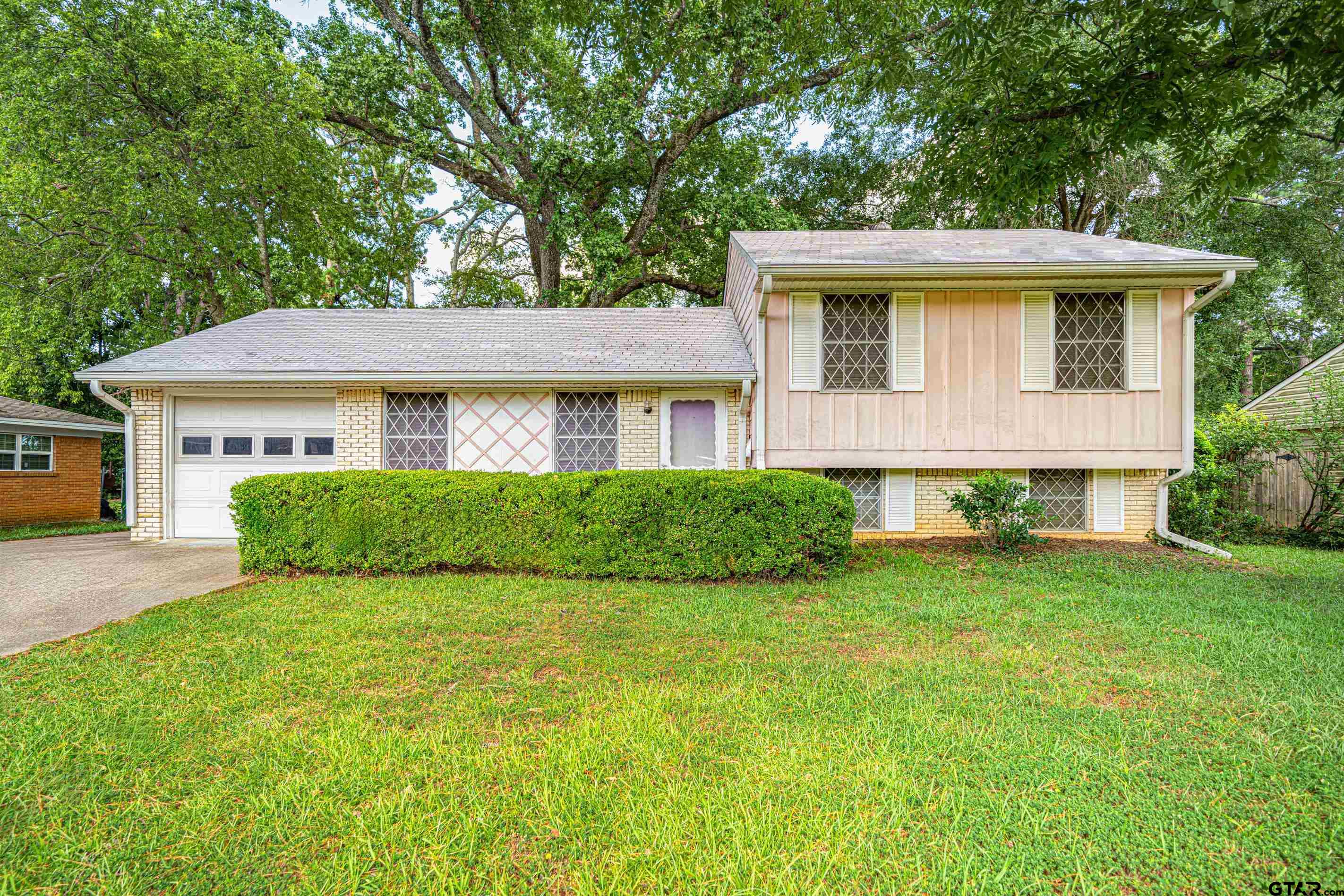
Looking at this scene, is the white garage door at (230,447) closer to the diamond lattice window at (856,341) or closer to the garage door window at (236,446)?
the garage door window at (236,446)

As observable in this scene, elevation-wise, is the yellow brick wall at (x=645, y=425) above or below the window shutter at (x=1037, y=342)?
below

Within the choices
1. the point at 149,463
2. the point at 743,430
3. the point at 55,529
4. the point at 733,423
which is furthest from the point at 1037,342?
the point at 55,529

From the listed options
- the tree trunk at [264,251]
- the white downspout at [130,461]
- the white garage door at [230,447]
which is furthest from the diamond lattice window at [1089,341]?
the tree trunk at [264,251]

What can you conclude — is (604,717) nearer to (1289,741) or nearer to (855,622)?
(855,622)

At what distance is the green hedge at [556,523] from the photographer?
594 cm

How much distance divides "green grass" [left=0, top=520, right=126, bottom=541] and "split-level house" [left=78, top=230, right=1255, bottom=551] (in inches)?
155

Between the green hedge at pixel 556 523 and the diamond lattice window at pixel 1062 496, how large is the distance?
441 cm

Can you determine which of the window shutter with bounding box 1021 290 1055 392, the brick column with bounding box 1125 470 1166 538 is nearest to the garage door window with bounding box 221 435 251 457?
the window shutter with bounding box 1021 290 1055 392

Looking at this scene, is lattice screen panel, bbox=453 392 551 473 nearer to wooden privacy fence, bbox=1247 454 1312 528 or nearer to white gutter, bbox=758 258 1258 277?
white gutter, bbox=758 258 1258 277

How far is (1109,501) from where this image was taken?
848cm

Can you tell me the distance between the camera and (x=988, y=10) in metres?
4.34

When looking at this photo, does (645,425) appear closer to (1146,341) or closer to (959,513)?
(959,513)

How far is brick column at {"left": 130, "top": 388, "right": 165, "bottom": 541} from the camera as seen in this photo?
8773 mm

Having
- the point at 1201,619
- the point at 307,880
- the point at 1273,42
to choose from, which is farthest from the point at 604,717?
the point at 1273,42
